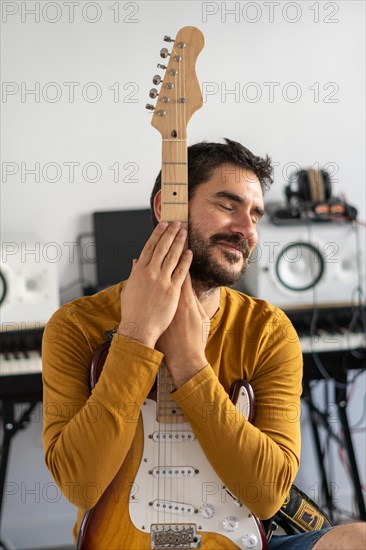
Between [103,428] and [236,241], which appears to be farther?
[236,241]

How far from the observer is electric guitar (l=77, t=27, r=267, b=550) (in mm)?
1433

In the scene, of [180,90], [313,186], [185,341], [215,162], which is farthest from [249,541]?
[313,186]

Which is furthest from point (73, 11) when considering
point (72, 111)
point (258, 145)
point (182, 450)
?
point (182, 450)

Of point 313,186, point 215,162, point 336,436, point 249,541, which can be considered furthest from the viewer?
point 336,436

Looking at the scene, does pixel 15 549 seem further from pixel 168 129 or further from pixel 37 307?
pixel 168 129

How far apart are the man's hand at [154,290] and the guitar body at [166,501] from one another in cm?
20

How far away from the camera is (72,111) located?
113 inches

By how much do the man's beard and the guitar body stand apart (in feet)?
0.76

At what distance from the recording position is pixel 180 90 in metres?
1.47

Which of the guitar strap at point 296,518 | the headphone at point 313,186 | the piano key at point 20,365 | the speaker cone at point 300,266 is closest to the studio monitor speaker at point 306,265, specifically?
the speaker cone at point 300,266

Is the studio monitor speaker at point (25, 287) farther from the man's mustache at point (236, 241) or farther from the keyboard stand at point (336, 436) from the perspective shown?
the man's mustache at point (236, 241)

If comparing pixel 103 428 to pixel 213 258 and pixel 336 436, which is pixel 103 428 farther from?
pixel 336 436

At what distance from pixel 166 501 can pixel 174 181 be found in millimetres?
656

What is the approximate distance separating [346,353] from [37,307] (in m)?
1.14
